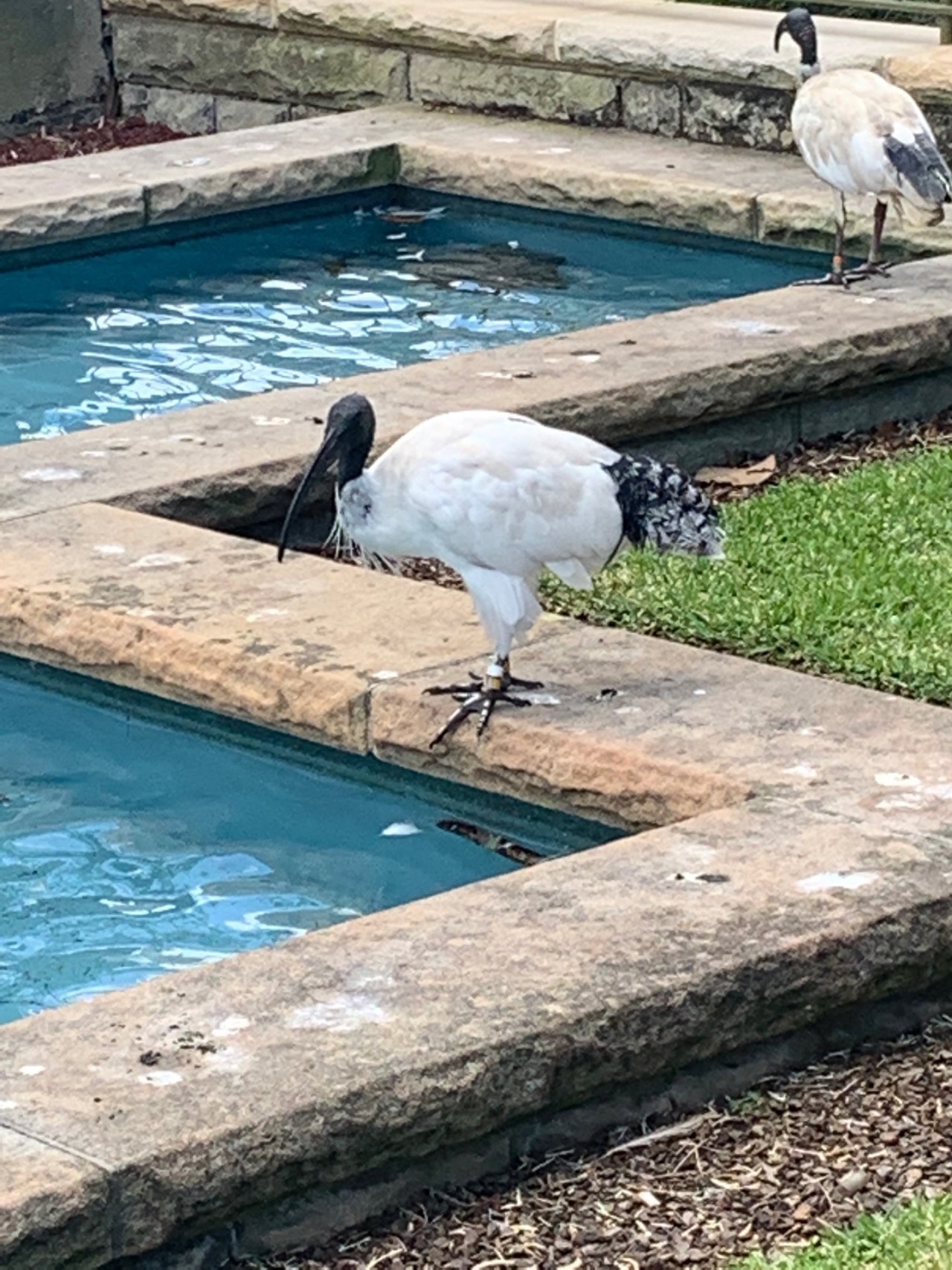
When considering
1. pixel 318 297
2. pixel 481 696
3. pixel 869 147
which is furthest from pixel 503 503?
pixel 318 297

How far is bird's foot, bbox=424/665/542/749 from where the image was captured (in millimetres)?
5320

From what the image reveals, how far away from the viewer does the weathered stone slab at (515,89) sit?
11719mm

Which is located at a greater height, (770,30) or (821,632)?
(770,30)

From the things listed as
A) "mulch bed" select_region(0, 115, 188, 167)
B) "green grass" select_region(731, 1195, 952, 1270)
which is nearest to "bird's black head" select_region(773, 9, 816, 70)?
"mulch bed" select_region(0, 115, 188, 167)

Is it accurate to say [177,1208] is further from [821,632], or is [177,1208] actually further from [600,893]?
[821,632]

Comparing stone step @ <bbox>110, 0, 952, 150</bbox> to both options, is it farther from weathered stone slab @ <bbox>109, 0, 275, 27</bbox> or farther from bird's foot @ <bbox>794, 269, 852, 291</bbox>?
bird's foot @ <bbox>794, 269, 852, 291</bbox>

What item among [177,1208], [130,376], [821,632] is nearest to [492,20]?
[130,376]

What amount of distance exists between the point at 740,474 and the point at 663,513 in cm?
268

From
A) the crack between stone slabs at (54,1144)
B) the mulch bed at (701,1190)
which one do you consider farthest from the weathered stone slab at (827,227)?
the crack between stone slabs at (54,1144)

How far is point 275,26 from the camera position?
42.0 feet

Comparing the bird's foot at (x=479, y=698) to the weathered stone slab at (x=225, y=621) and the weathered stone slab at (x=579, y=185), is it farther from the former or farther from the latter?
the weathered stone slab at (x=579, y=185)

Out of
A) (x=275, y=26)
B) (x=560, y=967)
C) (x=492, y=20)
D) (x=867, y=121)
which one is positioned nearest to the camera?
(x=560, y=967)

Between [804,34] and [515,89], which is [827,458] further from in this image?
[515,89]

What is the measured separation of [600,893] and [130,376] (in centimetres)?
542
